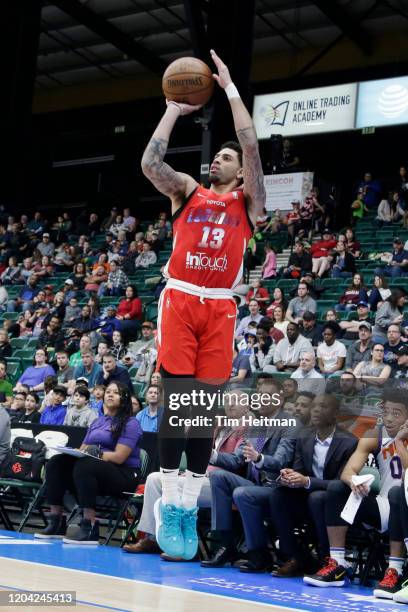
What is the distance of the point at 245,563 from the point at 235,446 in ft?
4.07

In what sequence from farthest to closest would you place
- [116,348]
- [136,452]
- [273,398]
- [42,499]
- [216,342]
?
[116,348] → [42,499] → [136,452] → [273,398] → [216,342]

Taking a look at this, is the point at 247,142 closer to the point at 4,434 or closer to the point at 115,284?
the point at 4,434

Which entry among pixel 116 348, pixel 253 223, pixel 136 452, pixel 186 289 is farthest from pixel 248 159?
pixel 116 348

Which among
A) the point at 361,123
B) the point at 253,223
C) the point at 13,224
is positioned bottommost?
the point at 253,223

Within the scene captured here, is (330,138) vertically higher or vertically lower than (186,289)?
higher

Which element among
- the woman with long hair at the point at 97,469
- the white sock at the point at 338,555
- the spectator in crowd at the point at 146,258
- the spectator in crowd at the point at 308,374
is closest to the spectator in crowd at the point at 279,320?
the spectator in crowd at the point at 308,374

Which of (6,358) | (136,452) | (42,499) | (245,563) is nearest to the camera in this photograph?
(245,563)

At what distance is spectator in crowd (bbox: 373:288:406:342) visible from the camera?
12.9m

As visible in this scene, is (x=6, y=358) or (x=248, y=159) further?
(x=6, y=358)

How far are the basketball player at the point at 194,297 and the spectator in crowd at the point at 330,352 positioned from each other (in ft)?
23.8

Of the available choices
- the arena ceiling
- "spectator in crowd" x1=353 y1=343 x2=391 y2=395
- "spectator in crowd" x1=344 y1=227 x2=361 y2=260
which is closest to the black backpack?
"spectator in crowd" x1=353 y1=343 x2=391 y2=395

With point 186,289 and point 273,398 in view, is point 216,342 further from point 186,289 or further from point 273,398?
point 273,398

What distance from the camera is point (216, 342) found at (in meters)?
4.76

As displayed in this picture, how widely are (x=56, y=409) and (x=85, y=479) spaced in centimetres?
273
